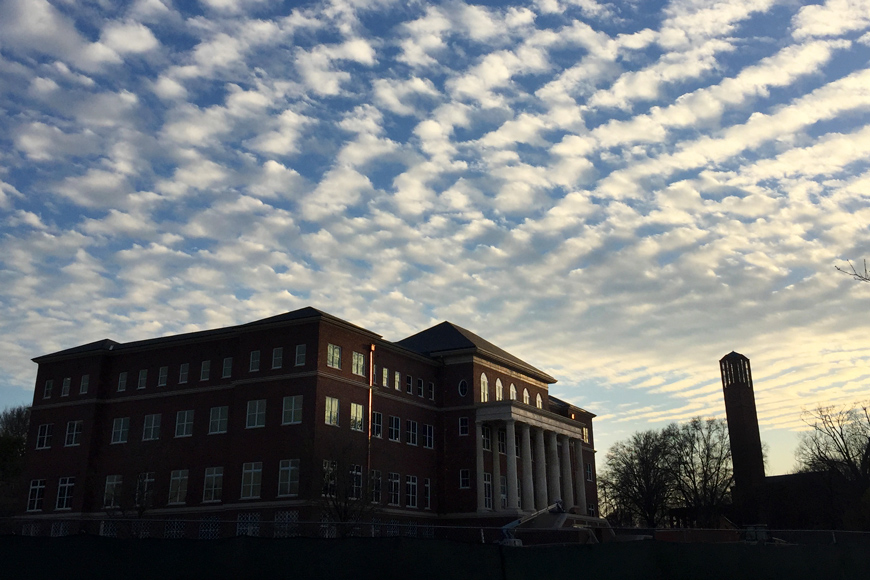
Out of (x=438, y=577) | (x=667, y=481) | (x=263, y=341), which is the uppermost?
(x=263, y=341)

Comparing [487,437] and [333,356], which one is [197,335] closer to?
[333,356]

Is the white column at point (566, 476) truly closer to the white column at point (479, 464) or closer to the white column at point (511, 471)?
the white column at point (511, 471)

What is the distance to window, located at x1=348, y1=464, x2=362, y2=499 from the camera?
158 feet

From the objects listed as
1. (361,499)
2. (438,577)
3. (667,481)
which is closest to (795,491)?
(667,481)

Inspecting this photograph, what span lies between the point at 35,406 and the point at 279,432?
84.0ft

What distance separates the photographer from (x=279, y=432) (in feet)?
165

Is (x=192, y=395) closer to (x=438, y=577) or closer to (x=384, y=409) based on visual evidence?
(x=384, y=409)

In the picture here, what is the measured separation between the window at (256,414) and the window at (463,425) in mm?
17516

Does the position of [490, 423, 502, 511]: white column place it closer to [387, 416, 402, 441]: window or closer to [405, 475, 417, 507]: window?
[405, 475, 417, 507]: window

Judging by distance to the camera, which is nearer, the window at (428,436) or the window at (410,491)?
the window at (410,491)

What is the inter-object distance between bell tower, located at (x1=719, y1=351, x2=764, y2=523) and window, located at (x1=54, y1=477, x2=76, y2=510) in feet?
289

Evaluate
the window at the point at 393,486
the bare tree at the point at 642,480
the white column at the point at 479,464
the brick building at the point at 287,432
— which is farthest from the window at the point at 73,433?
the bare tree at the point at 642,480

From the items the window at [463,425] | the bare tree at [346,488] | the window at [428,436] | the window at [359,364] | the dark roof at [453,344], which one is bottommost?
the bare tree at [346,488]

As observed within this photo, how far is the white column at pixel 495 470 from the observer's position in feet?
201
